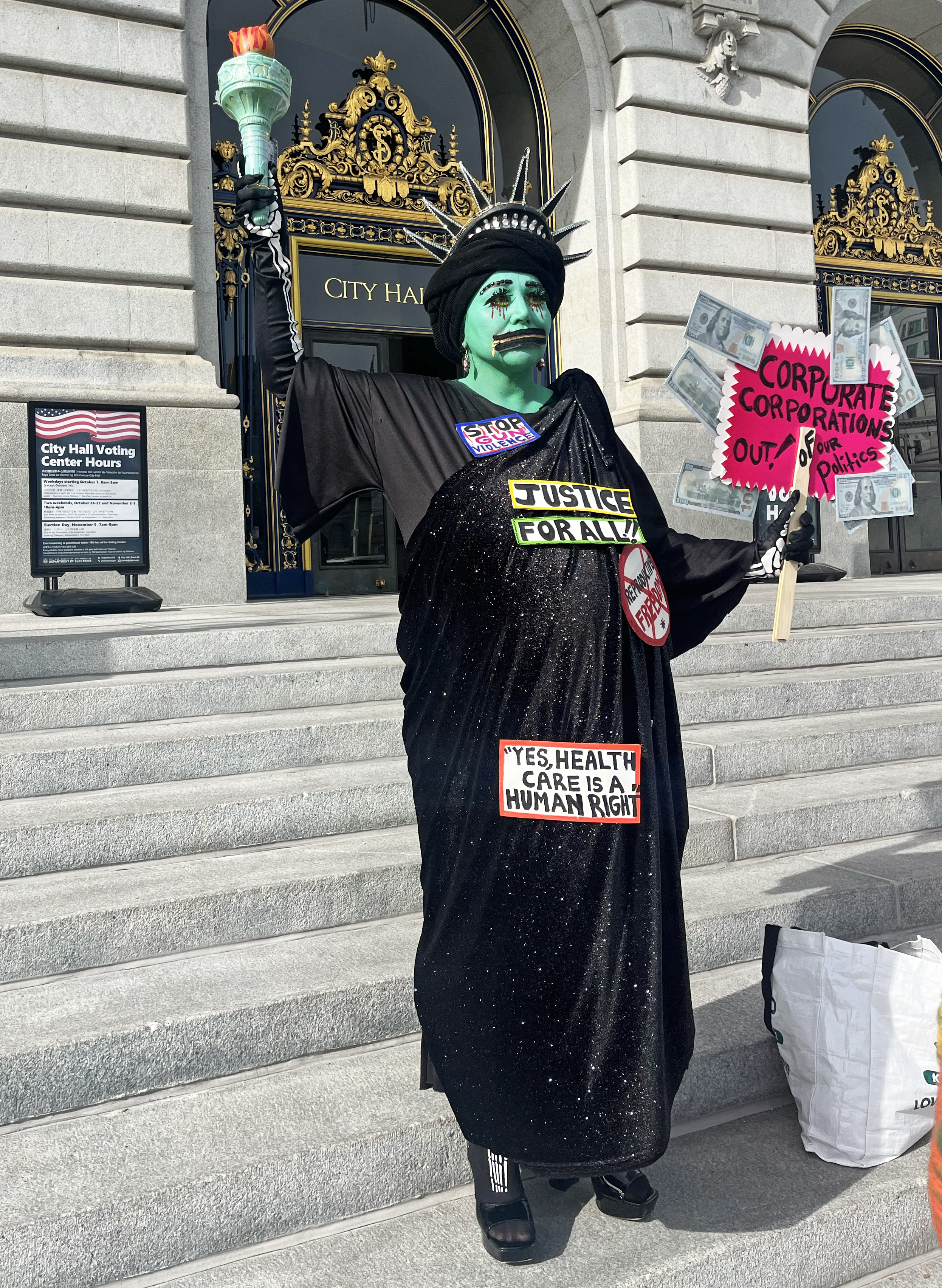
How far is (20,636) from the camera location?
513 centimetres

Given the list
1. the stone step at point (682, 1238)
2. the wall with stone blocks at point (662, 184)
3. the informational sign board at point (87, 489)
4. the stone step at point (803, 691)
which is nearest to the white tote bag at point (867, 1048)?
the stone step at point (682, 1238)

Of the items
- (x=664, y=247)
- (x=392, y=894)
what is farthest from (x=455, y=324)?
(x=664, y=247)

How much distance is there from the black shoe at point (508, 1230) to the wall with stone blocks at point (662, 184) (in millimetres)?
7960

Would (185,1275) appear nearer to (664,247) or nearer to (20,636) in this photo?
(20,636)

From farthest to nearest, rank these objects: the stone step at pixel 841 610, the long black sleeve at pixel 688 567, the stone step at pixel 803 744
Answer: the stone step at pixel 841 610 < the stone step at pixel 803 744 < the long black sleeve at pixel 688 567

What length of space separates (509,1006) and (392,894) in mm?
1365

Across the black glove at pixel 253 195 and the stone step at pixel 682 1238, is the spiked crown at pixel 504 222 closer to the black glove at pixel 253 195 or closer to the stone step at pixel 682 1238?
the black glove at pixel 253 195

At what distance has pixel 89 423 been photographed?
24.3 ft

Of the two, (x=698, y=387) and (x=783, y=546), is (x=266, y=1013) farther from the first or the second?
(x=698, y=387)

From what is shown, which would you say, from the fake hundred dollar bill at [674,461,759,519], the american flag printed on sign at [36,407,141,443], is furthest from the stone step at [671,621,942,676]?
the american flag printed on sign at [36,407,141,443]

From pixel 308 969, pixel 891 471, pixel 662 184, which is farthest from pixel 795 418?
pixel 662 184

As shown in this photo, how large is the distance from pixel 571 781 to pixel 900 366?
2.37 metres

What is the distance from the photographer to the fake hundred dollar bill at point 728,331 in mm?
3375

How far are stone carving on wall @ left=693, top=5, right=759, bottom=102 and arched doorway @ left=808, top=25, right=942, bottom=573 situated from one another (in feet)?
8.32
